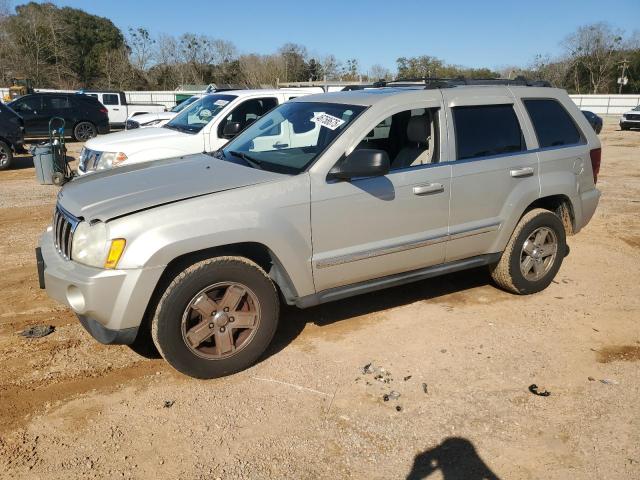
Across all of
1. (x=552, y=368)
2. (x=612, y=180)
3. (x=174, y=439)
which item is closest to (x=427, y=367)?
(x=552, y=368)

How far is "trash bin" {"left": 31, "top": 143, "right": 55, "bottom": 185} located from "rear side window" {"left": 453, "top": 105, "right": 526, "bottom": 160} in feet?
27.9

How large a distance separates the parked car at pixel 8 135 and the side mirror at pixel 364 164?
460 inches

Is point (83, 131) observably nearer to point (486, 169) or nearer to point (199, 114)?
point (199, 114)

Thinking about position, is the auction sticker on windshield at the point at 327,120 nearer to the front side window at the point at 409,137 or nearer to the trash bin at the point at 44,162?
the front side window at the point at 409,137

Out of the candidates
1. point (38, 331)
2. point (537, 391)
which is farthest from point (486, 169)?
point (38, 331)

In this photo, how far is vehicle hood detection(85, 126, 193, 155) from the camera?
24.5ft

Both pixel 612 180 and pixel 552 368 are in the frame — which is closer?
pixel 552 368

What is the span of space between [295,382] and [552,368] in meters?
1.82

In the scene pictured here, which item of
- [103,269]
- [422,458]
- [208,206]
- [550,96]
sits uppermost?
[550,96]

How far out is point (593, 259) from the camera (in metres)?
6.24

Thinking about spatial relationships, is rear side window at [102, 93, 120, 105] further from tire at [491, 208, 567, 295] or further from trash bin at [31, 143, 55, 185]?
tire at [491, 208, 567, 295]

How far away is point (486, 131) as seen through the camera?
4.50 metres

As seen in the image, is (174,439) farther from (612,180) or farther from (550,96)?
(612,180)

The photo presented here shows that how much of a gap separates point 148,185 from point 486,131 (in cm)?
277
